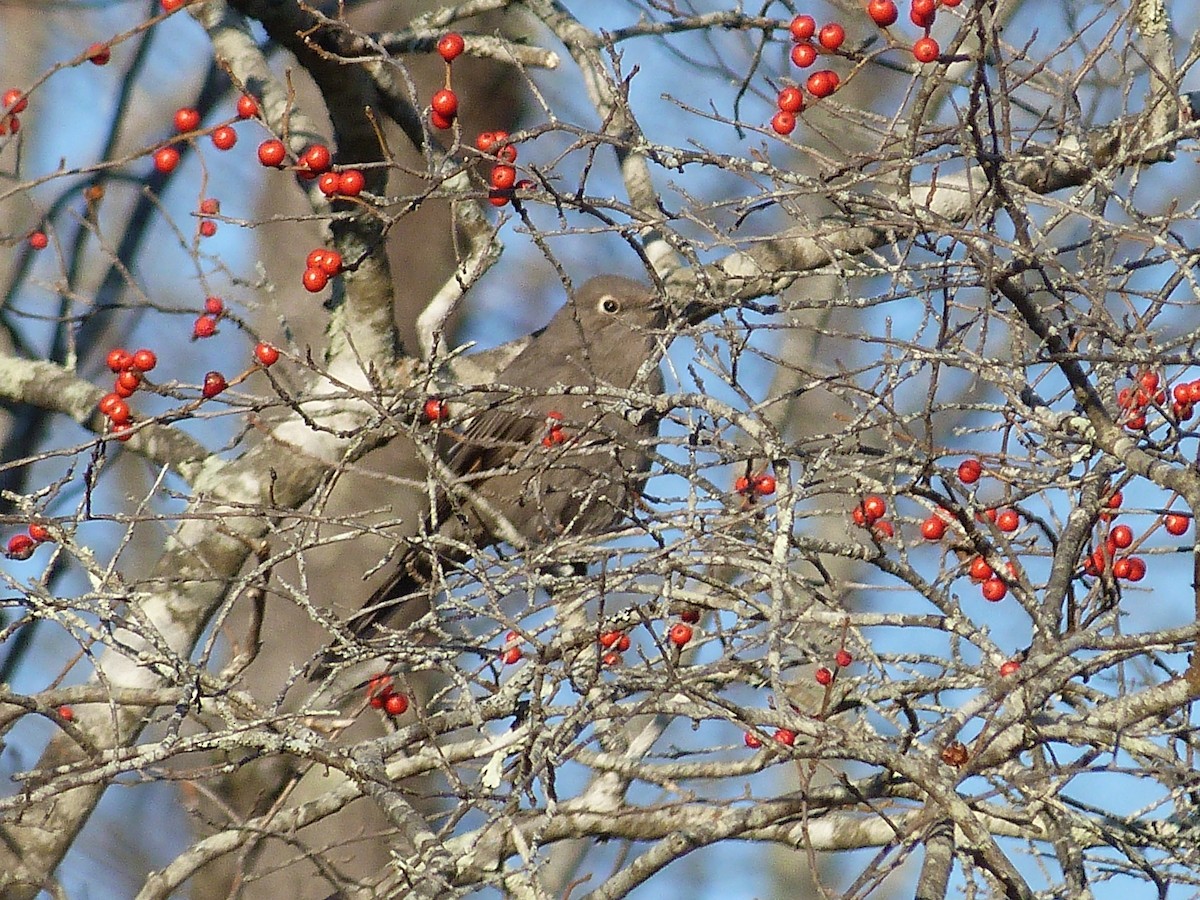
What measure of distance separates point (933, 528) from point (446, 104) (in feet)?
5.82

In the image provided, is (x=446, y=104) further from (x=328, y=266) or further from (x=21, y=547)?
(x=21, y=547)

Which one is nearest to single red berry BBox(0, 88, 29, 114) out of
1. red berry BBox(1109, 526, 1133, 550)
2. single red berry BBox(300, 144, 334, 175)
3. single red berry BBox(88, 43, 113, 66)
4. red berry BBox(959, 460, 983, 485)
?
single red berry BBox(88, 43, 113, 66)

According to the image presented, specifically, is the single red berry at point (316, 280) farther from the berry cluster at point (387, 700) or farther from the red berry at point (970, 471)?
the red berry at point (970, 471)

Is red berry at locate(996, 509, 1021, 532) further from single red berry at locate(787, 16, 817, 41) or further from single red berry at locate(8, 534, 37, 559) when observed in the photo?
single red berry at locate(8, 534, 37, 559)

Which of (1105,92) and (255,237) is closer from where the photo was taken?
(1105,92)

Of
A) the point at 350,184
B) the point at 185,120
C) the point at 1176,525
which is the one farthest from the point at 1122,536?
the point at 185,120

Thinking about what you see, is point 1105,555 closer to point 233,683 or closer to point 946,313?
point 946,313

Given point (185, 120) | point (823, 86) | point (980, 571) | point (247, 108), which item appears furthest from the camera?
point (185, 120)

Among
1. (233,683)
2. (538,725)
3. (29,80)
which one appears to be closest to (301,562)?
(233,683)

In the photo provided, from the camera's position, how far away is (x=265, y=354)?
416 cm

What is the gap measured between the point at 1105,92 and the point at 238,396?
3.16 metres

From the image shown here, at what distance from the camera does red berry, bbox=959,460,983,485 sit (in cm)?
392

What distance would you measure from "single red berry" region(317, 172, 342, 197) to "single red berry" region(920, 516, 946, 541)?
6.30 feet

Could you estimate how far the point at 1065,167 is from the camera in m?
4.67
